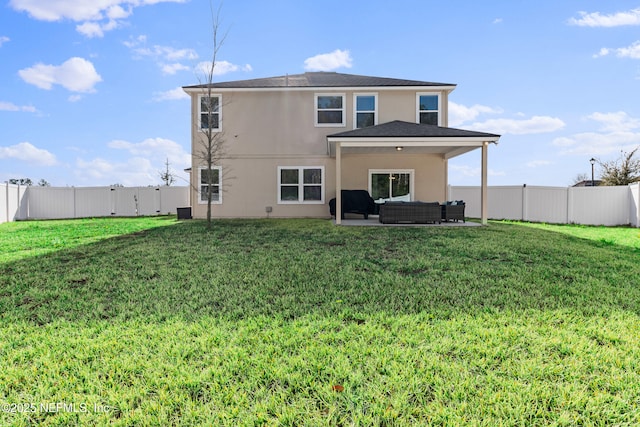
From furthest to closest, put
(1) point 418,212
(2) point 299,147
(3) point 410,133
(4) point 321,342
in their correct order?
(2) point 299,147, (1) point 418,212, (3) point 410,133, (4) point 321,342

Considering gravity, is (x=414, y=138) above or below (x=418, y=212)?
above

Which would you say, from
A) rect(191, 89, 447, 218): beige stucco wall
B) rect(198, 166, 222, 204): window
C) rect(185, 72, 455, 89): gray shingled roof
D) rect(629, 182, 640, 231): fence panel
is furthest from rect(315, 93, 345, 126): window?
rect(629, 182, 640, 231): fence panel

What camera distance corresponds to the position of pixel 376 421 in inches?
69.9

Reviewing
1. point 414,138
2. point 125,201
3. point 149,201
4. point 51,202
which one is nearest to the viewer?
point 414,138

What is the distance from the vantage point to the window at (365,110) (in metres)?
13.9

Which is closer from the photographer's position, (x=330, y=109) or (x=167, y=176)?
(x=330, y=109)

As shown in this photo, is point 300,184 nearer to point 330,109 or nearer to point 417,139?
point 330,109

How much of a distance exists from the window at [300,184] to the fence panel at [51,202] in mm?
12642

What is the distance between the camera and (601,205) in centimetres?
1452

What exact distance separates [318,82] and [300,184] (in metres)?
4.52

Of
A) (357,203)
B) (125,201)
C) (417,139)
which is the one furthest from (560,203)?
(125,201)

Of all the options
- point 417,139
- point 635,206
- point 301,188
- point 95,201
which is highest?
point 417,139

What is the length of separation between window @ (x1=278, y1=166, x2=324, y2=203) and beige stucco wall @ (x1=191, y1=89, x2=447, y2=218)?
0.20 meters

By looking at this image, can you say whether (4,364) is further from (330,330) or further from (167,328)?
(330,330)
